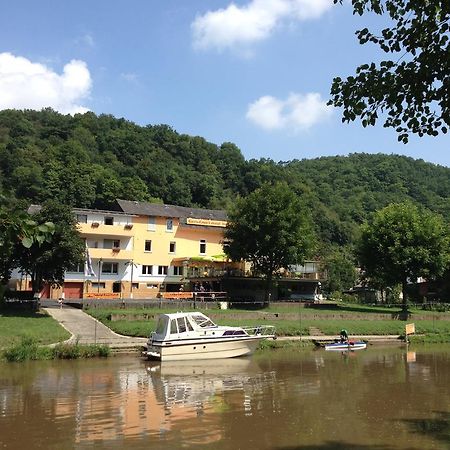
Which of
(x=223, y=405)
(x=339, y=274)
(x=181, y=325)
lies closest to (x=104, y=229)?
(x=181, y=325)

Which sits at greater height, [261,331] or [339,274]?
[339,274]

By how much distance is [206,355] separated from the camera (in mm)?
28062

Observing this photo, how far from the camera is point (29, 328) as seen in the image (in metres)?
30.9

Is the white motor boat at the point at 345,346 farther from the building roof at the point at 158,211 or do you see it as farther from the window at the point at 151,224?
the building roof at the point at 158,211

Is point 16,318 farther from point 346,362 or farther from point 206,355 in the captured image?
point 346,362

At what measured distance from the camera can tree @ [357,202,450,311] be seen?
165ft

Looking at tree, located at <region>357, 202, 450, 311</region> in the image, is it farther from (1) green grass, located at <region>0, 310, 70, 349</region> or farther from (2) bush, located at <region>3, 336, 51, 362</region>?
(2) bush, located at <region>3, 336, 51, 362</region>

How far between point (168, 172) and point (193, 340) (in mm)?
82745

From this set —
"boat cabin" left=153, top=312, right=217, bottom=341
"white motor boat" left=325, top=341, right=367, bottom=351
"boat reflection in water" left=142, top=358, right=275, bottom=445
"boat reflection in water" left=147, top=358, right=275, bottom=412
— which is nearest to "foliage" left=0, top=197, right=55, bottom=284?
"boat reflection in water" left=142, top=358, right=275, bottom=445

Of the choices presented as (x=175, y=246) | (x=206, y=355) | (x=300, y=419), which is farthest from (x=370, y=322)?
(x=300, y=419)

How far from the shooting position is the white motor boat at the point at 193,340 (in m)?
27.2

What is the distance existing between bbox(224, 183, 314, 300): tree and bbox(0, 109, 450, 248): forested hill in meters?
40.4

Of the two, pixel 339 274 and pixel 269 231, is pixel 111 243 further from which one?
pixel 339 274

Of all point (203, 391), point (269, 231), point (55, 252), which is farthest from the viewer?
point (269, 231)
